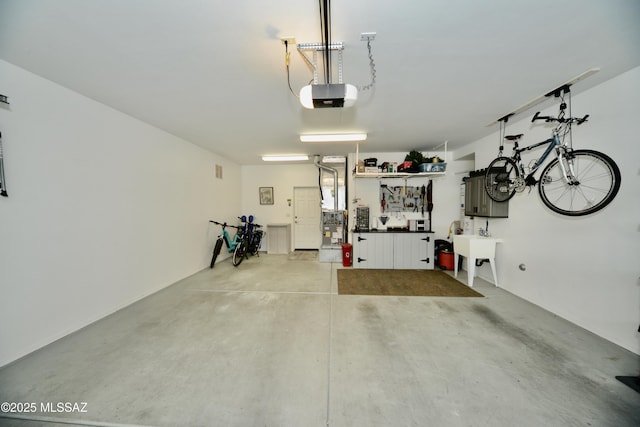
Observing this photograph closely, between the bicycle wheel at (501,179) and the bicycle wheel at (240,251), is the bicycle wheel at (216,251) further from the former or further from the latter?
the bicycle wheel at (501,179)

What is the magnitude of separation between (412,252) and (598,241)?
2649 mm

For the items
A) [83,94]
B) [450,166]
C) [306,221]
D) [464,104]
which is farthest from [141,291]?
[450,166]

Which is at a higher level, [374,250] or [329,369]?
[374,250]

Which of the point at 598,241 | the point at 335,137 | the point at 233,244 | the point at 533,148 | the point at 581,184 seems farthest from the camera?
the point at 233,244

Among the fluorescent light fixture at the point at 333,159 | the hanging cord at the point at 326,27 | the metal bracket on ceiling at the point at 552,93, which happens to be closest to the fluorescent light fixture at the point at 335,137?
the fluorescent light fixture at the point at 333,159

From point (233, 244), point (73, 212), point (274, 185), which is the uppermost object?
point (274, 185)

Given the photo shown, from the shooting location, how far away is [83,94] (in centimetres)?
245

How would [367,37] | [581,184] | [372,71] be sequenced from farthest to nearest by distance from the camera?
[581,184] → [372,71] → [367,37]

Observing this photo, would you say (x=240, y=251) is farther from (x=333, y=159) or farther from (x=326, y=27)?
(x=326, y=27)

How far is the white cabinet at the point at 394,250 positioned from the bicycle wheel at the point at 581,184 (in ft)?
7.04

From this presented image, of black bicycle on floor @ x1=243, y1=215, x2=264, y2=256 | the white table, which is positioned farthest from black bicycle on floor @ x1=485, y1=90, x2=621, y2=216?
black bicycle on floor @ x1=243, y1=215, x2=264, y2=256

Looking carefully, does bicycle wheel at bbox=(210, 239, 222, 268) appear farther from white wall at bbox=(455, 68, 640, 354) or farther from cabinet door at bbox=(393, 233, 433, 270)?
white wall at bbox=(455, 68, 640, 354)

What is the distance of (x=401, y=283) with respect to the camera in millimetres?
3834

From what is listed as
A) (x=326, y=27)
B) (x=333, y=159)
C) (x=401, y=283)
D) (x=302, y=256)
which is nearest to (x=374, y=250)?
(x=401, y=283)
